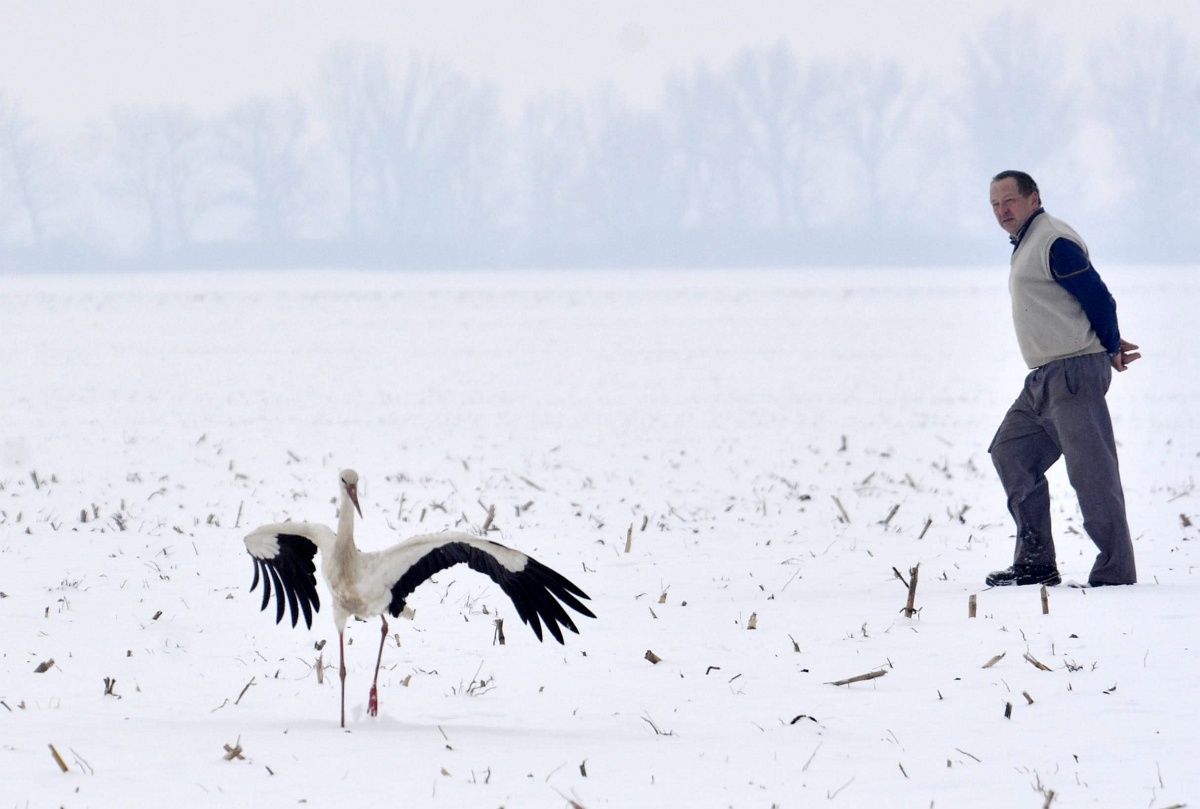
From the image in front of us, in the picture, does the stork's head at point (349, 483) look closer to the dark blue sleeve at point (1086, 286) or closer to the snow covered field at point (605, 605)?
the snow covered field at point (605, 605)

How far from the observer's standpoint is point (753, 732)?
5000mm

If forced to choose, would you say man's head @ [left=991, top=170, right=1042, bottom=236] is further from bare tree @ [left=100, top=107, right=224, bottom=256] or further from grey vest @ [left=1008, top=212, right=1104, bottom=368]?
bare tree @ [left=100, top=107, right=224, bottom=256]

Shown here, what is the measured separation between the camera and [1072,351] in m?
6.77

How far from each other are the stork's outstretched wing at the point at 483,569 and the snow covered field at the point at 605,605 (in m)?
0.47

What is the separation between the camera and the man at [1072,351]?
673 centimetres

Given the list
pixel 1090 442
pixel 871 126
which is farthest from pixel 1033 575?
pixel 871 126

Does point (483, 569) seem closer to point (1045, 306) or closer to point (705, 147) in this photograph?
point (1045, 306)

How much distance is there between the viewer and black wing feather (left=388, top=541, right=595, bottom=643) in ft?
16.4

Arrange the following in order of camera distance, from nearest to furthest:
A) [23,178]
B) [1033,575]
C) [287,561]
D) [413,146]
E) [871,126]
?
[287,561] < [1033,575] < [23,178] < [871,126] < [413,146]

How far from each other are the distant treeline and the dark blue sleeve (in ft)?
211

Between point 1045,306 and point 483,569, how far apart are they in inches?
131

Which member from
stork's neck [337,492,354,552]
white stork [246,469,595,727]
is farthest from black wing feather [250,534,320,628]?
stork's neck [337,492,354,552]

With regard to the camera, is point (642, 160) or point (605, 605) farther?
point (642, 160)

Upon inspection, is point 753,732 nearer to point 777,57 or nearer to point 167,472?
point 167,472
